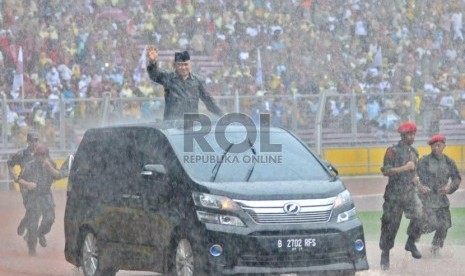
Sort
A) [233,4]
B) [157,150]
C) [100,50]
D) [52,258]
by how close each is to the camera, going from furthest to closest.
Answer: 1. [233,4]
2. [100,50]
3. [52,258]
4. [157,150]

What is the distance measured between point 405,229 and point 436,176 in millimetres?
4179

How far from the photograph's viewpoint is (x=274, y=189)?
36.2 feet

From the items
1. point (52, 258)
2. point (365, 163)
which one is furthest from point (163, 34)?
point (52, 258)

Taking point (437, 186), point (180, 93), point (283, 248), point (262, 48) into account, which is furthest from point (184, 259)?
point (262, 48)

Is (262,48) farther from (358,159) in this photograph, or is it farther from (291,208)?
(291,208)

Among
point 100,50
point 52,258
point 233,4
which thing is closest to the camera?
point 52,258

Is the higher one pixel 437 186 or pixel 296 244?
pixel 296 244

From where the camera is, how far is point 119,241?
11805 mm

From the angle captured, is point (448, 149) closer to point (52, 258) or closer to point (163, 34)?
point (163, 34)

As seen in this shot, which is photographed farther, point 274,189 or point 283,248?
point 274,189

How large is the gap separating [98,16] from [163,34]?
1.77m

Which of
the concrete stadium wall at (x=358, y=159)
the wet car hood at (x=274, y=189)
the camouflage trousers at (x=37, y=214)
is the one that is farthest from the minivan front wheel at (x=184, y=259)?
the concrete stadium wall at (x=358, y=159)

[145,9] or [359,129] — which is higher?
[145,9]

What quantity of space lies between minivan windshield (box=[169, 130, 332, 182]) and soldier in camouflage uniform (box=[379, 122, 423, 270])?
1860 millimetres
